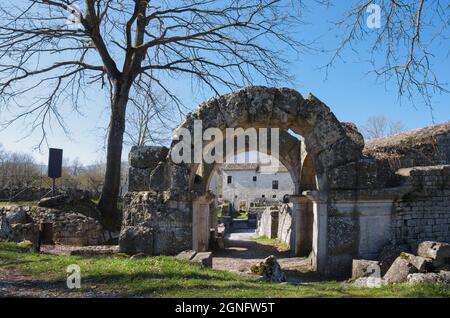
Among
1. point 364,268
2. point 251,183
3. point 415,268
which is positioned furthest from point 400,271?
point 251,183

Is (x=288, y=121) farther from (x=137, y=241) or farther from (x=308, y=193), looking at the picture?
(x=137, y=241)

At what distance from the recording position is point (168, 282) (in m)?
5.43

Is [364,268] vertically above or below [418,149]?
below

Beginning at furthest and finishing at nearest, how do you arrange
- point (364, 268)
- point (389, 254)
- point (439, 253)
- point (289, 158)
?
point (289, 158) < point (389, 254) < point (364, 268) < point (439, 253)

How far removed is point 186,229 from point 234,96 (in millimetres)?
3319

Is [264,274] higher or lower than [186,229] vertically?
lower

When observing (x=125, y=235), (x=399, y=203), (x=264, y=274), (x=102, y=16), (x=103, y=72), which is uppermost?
(x=102, y=16)

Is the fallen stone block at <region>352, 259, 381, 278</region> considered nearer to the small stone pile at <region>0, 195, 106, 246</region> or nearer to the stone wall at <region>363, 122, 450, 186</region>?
the stone wall at <region>363, 122, 450, 186</region>

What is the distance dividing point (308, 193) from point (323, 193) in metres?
0.56

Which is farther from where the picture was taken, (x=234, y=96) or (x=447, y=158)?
(x=447, y=158)

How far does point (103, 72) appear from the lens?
16.2m

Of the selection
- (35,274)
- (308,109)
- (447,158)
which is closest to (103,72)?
(308,109)
